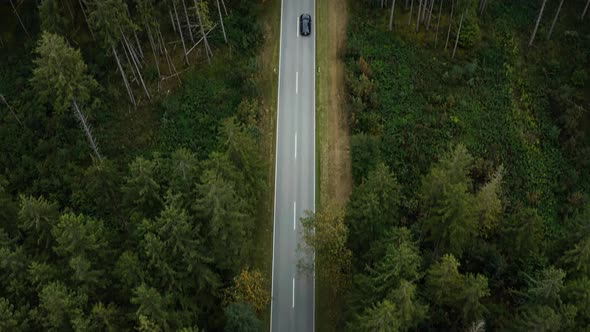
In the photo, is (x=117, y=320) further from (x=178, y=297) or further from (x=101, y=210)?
(x=101, y=210)

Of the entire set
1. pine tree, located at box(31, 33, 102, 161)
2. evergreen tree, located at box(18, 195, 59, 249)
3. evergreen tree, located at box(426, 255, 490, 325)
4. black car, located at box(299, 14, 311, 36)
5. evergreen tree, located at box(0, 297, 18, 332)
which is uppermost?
pine tree, located at box(31, 33, 102, 161)

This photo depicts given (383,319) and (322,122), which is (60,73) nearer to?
(322,122)

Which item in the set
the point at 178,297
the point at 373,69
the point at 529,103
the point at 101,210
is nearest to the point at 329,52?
the point at 373,69

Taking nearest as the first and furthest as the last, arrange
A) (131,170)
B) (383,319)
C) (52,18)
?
(383,319)
(131,170)
(52,18)

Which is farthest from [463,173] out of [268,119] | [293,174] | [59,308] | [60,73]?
[60,73]

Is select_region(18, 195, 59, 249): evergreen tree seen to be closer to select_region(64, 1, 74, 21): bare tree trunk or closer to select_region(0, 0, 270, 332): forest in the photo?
select_region(0, 0, 270, 332): forest

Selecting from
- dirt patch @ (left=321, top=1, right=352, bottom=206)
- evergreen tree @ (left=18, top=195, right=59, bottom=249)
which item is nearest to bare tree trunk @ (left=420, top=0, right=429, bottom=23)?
dirt patch @ (left=321, top=1, right=352, bottom=206)
